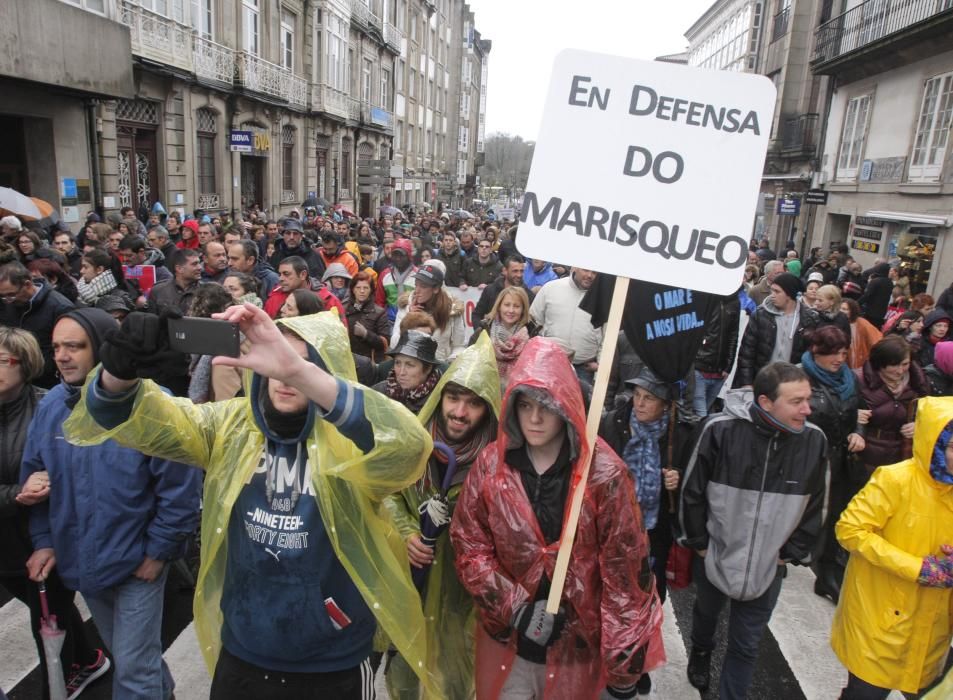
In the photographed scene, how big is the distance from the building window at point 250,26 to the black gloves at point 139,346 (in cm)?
2229

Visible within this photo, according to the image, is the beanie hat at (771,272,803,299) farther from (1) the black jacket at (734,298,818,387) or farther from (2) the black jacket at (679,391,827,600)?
(2) the black jacket at (679,391,827,600)

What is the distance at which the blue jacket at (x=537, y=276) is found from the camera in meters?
8.65

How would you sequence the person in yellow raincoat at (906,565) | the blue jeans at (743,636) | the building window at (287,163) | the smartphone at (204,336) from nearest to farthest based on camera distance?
1. the smartphone at (204,336)
2. the person in yellow raincoat at (906,565)
3. the blue jeans at (743,636)
4. the building window at (287,163)

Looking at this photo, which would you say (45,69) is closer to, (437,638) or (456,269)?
(456,269)

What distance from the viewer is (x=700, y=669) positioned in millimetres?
3730

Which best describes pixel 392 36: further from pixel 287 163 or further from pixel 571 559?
pixel 571 559

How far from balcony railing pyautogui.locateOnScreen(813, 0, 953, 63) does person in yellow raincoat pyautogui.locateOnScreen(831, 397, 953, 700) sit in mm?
16718

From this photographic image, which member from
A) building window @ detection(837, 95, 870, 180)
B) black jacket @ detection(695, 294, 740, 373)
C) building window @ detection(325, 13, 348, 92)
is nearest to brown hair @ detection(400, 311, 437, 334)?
black jacket @ detection(695, 294, 740, 373)

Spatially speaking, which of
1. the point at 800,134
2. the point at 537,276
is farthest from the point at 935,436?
the point at 800,134

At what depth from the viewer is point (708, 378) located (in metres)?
6.47

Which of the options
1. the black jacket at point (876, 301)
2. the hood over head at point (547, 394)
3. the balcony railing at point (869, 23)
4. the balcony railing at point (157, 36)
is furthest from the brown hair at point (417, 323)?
the balcony railing at point (869, 23)

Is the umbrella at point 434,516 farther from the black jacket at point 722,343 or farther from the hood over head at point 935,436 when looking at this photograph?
the black jacket at point 722,343

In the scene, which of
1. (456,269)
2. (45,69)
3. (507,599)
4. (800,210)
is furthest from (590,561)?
(800,210)

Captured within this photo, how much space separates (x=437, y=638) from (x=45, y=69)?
13137 mm
